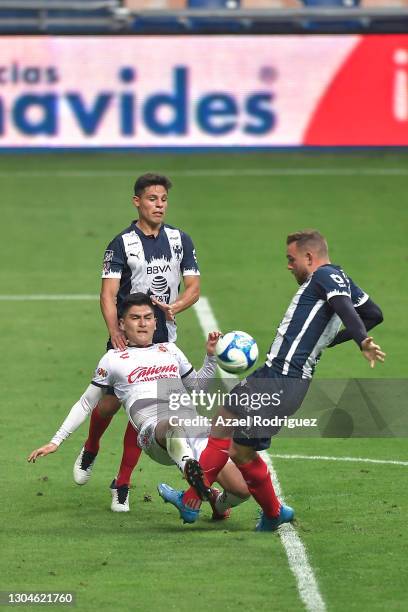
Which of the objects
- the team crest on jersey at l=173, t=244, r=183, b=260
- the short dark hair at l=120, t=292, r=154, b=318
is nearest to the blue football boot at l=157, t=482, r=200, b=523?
the short dark hair at l=120, t=292, r=154, b=318

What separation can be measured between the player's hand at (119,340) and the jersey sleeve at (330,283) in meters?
1.57

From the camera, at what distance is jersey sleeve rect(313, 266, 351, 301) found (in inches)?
374

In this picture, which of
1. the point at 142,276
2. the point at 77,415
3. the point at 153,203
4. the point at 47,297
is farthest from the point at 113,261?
the point at 47,297

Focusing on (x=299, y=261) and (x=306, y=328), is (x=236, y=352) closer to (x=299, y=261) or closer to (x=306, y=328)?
(x=306, y=328)

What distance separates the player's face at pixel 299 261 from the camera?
32.1ft

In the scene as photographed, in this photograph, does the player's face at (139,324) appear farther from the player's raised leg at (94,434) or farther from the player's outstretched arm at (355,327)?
the player's outstretched arm at (355,327)

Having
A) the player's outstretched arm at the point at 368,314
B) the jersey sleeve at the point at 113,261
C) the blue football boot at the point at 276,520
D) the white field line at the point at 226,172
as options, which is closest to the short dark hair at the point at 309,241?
the player's outstretched arm at the point at 368,314

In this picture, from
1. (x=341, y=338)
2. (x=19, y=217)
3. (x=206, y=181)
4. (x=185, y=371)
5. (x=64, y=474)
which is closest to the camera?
(x=341, y=338)

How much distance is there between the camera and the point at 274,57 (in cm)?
2755

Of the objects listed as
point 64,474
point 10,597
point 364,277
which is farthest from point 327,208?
point 10,597

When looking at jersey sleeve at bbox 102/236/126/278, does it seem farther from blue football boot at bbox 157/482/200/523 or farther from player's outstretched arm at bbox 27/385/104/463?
blue football boot at bbox 157/482/200/523

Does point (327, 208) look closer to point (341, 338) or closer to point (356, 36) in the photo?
point (356, 36)

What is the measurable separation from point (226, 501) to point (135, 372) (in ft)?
3.49

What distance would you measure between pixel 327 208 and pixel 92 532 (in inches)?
573
